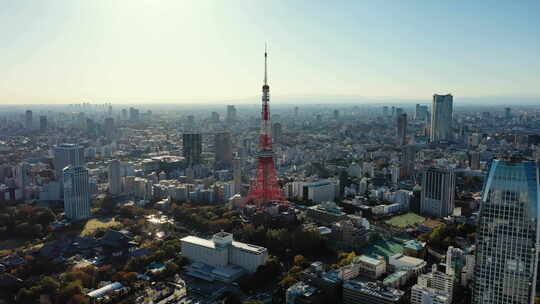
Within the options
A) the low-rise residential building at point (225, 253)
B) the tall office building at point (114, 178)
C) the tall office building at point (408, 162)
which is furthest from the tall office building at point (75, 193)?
the tall office building at point (408, 162)

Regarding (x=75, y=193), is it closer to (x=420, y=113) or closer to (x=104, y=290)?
(x=104, y=290)

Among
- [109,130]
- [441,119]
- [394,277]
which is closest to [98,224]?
[394,277]

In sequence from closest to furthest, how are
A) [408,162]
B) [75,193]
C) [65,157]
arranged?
[75,193]
[65,157]
[408,162]

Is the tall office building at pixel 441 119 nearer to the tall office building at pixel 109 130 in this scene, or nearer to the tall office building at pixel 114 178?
the tall office building at pixel 114 178

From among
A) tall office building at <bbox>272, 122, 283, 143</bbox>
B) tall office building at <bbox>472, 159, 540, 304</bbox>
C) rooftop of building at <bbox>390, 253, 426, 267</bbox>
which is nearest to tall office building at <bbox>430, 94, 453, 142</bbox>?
tall office building at <bbox>272, 122, 283, 143</bbox>

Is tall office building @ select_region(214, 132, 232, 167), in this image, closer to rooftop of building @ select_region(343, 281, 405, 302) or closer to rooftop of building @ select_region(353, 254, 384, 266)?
rooftop of building @ select_region(353, 254, 384, 266)
